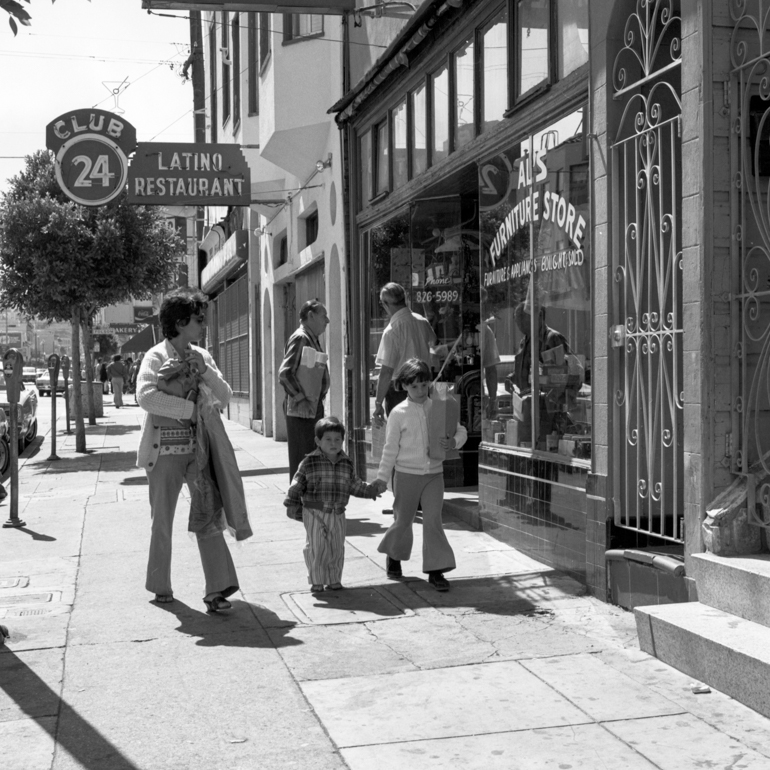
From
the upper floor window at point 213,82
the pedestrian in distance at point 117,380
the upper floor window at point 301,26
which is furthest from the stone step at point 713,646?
the pedestrian in distance at point 117,380

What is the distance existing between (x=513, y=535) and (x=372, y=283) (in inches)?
195

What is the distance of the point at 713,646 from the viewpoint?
482 cm

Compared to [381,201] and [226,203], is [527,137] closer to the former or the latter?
[381,201]

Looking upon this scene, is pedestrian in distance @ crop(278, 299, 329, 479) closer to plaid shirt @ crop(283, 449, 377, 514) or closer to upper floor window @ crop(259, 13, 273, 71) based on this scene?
plaid shirt @ crop(283, 449, 377, 514)

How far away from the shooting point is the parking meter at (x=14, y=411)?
33.9 ft

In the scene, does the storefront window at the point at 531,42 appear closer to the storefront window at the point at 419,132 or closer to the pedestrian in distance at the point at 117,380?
the storefront window at the point at 419,132

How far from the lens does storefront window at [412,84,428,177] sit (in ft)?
34.9

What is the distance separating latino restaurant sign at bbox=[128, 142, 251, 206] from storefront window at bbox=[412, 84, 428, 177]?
420cm

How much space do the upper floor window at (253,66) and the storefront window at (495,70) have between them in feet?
31.0

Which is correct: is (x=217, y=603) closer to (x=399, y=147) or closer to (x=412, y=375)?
(x=412, y=375)

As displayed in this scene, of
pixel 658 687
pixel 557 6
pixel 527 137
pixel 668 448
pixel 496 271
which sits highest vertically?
pixel 557 6

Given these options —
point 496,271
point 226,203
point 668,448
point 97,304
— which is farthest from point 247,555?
point 97,304

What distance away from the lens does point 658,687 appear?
194 inches

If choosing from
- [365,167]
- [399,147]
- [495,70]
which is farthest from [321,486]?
[365,167]
